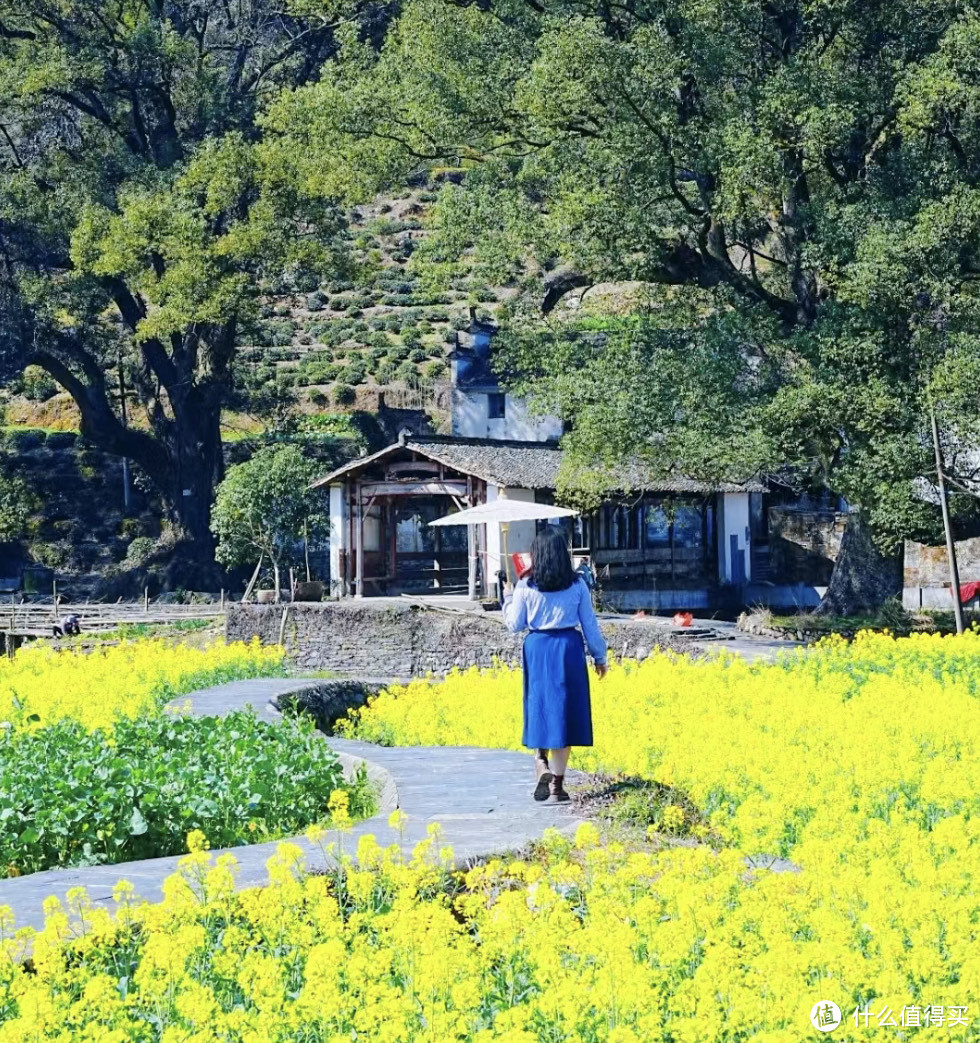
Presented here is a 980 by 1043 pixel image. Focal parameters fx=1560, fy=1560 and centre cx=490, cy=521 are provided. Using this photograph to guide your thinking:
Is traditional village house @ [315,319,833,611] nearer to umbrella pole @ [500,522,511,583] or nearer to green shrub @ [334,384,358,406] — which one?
umbrella pole @ [500,522,511,583]

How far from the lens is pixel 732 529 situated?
37.7 meters

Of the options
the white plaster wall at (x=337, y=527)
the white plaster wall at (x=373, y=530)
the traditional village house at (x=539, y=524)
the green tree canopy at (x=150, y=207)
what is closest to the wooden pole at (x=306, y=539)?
the traditional village house at (x=539, y=524)

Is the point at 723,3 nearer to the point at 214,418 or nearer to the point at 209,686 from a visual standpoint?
the point at 209,686

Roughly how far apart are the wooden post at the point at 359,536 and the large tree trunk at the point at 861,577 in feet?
35.6

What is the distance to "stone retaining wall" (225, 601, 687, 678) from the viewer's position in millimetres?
24625

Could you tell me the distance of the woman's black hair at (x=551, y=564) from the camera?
8633 mm

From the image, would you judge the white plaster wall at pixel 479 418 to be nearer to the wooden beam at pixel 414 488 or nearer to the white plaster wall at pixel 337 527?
the white plaster wall at pixel 337 527

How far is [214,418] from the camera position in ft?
145

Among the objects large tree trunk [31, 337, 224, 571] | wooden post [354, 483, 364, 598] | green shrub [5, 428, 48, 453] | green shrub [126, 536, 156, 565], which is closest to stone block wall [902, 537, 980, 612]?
wooden post [354, 483, 364, 598]

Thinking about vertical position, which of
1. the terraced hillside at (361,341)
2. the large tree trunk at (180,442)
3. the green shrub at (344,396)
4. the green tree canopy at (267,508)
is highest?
the terraced hillside at (361,341)

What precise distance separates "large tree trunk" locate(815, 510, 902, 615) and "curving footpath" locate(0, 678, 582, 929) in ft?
55.7

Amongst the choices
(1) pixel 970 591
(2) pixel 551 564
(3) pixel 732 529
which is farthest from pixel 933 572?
(2) pixel 551 564

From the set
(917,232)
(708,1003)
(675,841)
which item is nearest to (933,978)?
(708,1003)

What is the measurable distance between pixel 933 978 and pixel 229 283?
37.0 metres
